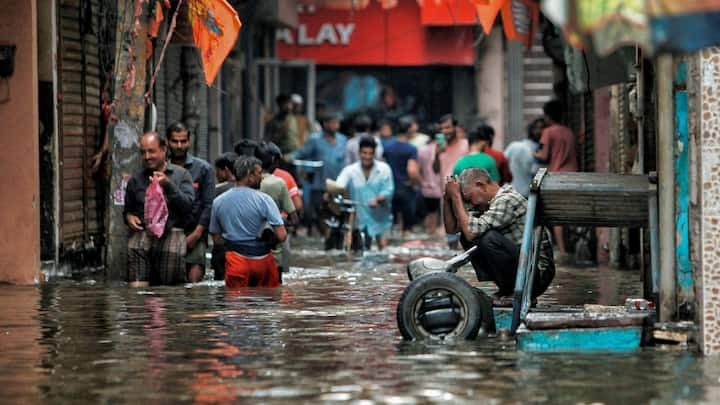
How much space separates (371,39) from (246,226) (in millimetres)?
22710

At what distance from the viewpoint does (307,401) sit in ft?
27.9

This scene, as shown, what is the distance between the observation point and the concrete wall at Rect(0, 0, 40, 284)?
16.7 m

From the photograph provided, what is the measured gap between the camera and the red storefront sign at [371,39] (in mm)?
37438

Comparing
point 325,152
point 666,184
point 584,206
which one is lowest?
point 584,206

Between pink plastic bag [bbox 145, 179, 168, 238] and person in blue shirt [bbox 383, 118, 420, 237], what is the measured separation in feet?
37.9

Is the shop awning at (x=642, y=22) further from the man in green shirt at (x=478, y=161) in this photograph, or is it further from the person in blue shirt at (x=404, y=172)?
the person in blue shirt at (x=404, y=172)

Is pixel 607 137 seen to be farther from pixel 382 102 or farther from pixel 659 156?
Result: pixel 382 102

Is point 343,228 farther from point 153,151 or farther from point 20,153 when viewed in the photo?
point 153,151

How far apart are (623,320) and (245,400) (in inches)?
111

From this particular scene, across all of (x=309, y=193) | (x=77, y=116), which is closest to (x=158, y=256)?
(x=77, y=116)

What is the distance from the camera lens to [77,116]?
18797mm

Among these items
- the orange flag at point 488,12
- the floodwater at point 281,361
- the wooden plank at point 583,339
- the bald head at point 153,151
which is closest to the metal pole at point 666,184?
the wooden plank at point 583,339

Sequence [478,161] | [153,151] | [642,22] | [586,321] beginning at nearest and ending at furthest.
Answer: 1. [642,22]
2. [586,321]
3. [153,151]
4. [478,161]

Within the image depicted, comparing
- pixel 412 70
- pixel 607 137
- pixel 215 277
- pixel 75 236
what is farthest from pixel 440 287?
pixel 412 70
